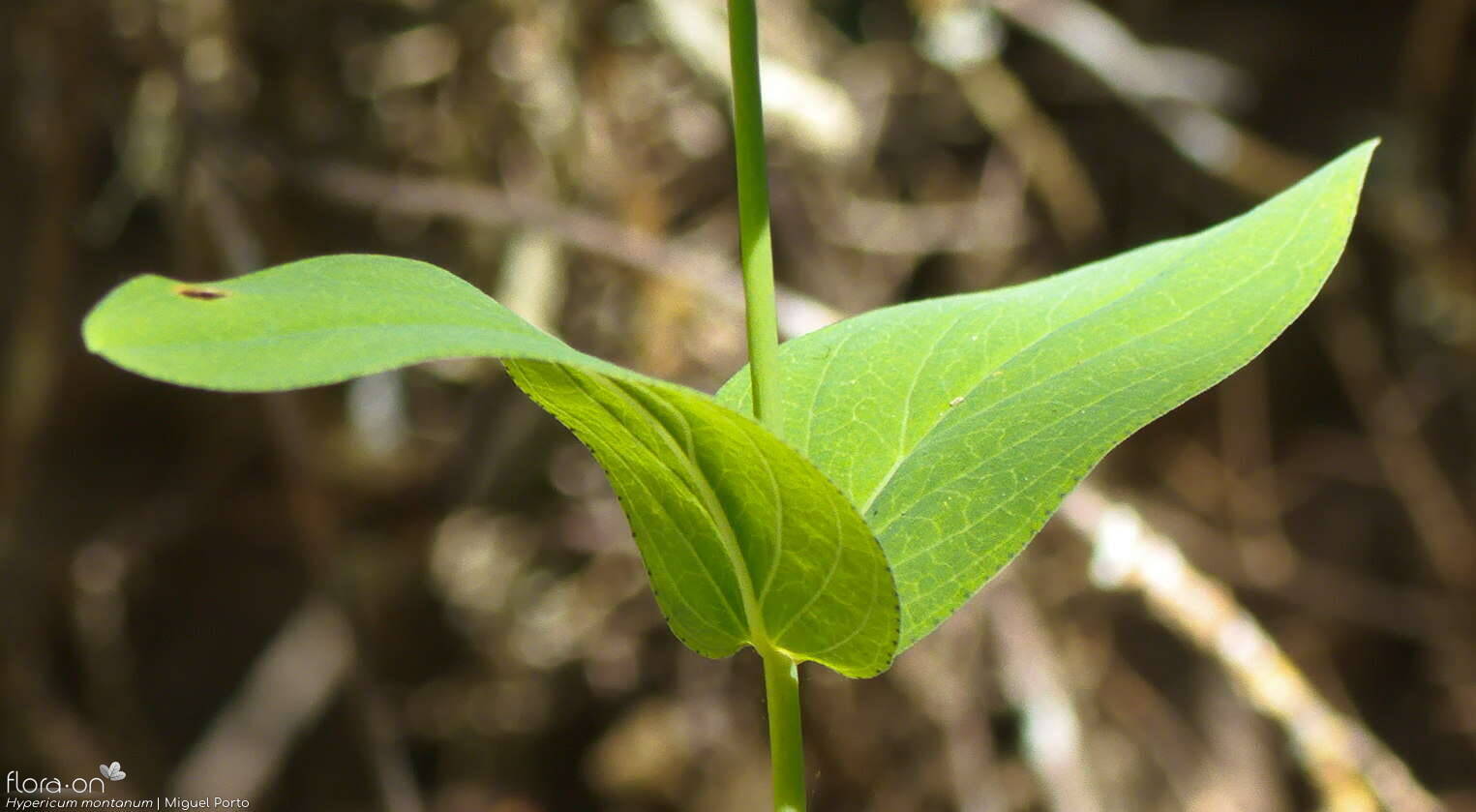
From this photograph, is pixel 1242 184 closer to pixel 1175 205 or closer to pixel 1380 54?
pixel 1175 205

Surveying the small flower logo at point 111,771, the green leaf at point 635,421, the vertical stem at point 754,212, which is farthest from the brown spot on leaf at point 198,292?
the small flower logo at point 111,771

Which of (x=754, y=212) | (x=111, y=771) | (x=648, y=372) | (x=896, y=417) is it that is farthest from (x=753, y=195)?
(x=111, y=771)

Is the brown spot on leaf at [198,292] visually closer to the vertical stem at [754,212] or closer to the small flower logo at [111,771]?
the vertical stem at [754,212]

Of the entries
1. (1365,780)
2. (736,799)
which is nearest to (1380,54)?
(1365,780)

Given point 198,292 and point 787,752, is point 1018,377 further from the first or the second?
point 198,292

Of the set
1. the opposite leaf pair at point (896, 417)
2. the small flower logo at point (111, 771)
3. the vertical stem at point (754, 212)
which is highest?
the vertical stem at point (754, 212)

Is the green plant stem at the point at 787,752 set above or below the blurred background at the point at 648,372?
above

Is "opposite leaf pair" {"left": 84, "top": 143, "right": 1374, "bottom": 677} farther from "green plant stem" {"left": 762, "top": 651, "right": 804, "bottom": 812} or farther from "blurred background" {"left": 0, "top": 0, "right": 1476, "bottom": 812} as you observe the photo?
"blurred background" {"left": 0, "top": 0, "right": 1476, "bottom": 812}
